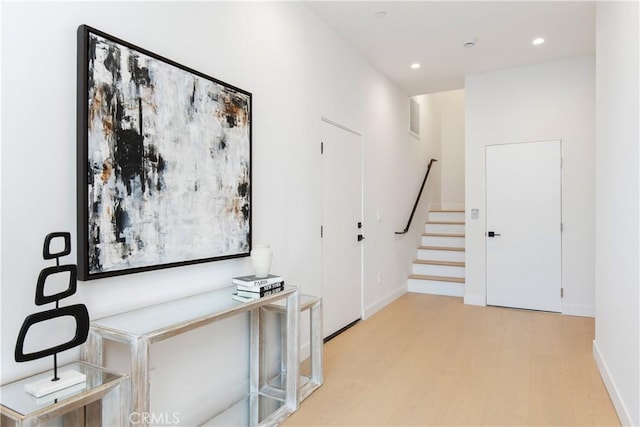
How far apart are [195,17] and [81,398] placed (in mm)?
1887

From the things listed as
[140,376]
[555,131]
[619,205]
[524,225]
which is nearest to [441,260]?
[524,225]

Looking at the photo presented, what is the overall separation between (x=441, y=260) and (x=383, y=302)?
5.32 ft

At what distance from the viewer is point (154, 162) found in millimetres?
1852

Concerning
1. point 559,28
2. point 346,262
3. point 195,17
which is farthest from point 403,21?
point 346,262

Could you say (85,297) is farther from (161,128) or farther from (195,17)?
(195,17)

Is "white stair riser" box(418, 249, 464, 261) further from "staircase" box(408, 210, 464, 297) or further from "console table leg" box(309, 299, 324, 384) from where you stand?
"console table leg" box(309, 299, 324, 384)

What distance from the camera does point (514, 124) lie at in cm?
470

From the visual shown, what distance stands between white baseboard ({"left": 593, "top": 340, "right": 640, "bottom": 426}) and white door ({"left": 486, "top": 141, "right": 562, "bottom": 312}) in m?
1.56

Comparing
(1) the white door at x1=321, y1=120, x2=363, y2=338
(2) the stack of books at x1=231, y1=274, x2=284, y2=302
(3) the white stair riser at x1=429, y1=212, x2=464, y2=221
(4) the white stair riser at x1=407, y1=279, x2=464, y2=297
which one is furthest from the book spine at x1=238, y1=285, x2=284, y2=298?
(3) the white stair riser at x1=429, y1=212, x2=464, y2=221

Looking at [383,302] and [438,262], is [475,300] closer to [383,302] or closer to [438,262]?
[438,262]

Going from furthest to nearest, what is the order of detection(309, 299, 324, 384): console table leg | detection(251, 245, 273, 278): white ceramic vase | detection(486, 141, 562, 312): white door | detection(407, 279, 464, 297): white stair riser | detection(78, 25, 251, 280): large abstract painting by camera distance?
1. detection(407, 279, 464, 297): white stair riser
2. detection(486, 141, 562, 312): white door
3. detection(309, 299, 324, 384): console table leg
4. detection(251, 245, 273, 278): white ceramic vase
5. detection(78, 25, 251, 280): large abstract painting

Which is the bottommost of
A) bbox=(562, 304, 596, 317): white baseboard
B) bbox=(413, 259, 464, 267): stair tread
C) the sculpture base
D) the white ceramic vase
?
bbox=(562, 304, 596, 317): white baseboard

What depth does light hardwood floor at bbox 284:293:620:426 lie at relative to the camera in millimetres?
2277

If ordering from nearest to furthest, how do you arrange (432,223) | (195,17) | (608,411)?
(195,17), (608,411), (432,223)
